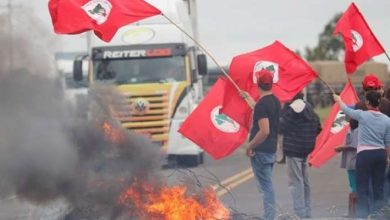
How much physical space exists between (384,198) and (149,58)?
35.9 ft

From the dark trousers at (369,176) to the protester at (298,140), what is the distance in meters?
1.06

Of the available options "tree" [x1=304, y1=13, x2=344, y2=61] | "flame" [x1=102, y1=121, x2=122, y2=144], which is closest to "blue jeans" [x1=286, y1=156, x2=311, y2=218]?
"flame" [x1=102, y1=121, x2=122, y2=144]

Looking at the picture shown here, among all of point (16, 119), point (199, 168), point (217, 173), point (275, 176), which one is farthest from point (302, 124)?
point (199, 168)

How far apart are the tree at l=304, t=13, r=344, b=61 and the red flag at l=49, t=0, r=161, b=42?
7351 cm

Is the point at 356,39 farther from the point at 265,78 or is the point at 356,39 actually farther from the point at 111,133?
the point at 111,133

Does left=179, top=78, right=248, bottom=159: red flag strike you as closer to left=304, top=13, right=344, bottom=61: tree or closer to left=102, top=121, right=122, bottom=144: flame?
left=102, top=121, right=122, bottom=144: flame

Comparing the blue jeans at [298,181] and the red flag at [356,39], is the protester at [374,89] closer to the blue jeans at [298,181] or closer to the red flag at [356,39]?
the red flag at [356,39]

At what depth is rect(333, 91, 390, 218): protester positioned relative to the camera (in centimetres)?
940

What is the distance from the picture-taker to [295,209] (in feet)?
35.1

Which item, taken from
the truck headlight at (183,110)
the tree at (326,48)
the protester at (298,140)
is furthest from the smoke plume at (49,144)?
the tree at (326,48)

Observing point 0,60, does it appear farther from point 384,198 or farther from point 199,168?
point 199,168

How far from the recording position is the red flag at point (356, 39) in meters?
10.9

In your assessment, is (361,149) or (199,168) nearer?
(361,149)

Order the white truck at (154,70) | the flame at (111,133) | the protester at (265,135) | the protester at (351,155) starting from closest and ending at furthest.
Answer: the protester at (265,135)
the flame at (111,133)
the protester at (351,155)
the white truck at (154,70)
